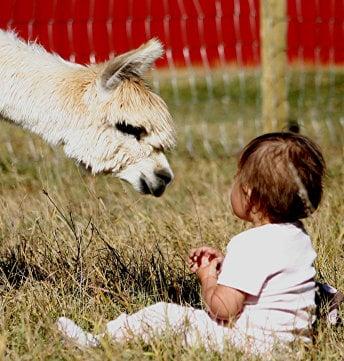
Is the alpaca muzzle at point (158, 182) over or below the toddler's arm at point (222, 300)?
over

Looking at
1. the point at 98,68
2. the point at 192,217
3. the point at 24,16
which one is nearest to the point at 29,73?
the point at 98,68

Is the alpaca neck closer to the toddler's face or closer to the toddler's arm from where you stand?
the toddler's face

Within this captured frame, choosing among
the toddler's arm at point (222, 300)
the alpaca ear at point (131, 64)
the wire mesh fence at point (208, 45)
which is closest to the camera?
the toddler's arm at point (222, 300)

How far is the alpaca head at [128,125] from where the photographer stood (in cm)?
403

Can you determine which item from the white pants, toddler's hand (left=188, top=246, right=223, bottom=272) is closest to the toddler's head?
toddler's hand (left=188, top=246, right=223, bottom=272)

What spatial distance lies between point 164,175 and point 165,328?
2.59 feet

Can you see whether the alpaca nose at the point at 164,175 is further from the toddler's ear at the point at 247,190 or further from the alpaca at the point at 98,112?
the toddler's ear at the point at 247,190

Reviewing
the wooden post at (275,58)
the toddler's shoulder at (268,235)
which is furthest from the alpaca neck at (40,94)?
the wooden post at (275,58)

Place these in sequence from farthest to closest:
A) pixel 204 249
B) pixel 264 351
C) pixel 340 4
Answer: pixel 340 4, pixel 204 249, pixel 264 351

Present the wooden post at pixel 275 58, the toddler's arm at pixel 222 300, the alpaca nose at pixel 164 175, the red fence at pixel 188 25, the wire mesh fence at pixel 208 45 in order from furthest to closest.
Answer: the red fence at pixel 188 25, the wire mesh fence at pixel 208 45, the wooden post at pixel 275 58, the alpaca nose at pixel 164 175, the toddler's arm at pixel 222 300

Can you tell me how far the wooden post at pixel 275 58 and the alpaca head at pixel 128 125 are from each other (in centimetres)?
284

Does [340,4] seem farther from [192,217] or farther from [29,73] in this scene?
[29,73]

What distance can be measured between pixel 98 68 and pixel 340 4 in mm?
8854

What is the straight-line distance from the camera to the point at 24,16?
12.9m
